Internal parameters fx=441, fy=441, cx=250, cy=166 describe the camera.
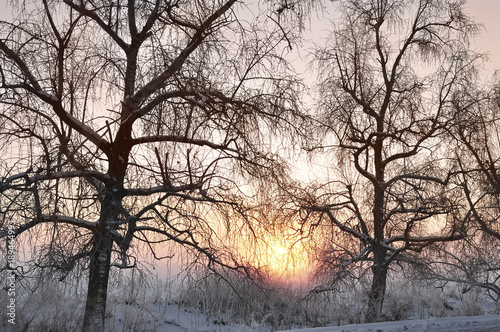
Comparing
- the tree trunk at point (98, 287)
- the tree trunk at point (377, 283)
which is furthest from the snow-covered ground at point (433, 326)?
the tree trunk at point (377, 283)

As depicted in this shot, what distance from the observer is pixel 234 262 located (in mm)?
6266

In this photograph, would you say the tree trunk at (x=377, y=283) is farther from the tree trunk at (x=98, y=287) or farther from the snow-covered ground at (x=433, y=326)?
the tree trunk at (x=98, y=287)

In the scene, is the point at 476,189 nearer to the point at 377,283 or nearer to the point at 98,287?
the point at 377,283

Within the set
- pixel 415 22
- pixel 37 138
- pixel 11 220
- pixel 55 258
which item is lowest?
pixel 55 258

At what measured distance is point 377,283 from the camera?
8.55 meters

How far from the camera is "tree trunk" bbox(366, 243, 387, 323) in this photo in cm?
822

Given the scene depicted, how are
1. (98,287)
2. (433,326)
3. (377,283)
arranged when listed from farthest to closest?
(377,283) < (98,287) < (433,326)

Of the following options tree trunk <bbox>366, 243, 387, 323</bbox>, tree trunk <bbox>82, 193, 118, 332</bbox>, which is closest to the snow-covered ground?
tree trunk <bbox>82, 193, 118, 332</bbox>

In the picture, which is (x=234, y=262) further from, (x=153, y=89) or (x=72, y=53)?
(x=72, y=53)

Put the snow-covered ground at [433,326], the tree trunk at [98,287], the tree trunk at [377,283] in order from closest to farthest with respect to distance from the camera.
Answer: the snow-covered ground at [433,326] < the tree trunk at [98,287] < the tree trunk at [377,283]

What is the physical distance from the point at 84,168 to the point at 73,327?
2.98 metres

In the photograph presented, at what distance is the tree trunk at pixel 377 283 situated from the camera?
8219 mm

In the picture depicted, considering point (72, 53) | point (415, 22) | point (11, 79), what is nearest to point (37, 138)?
point (11, 79)

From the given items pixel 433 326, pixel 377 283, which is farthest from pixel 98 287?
pixel 377 283
